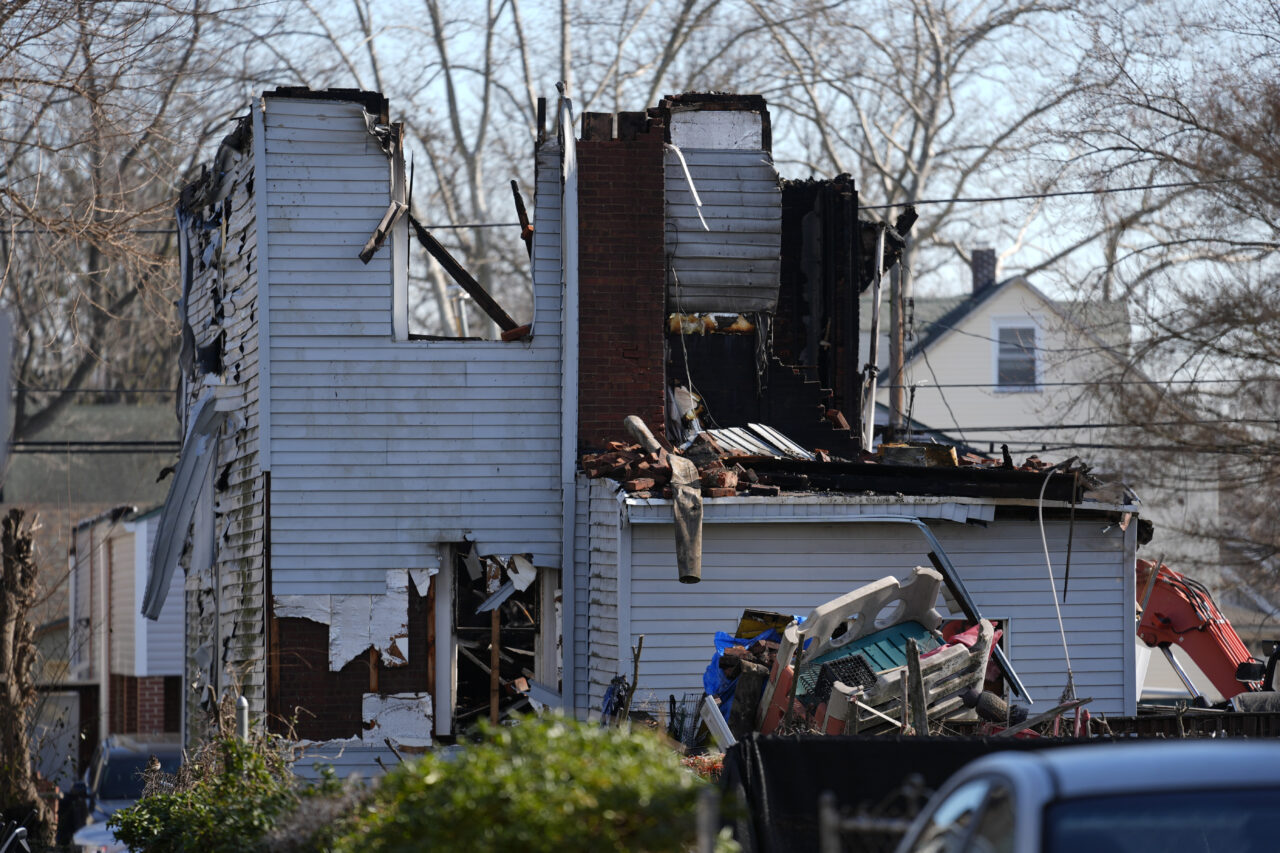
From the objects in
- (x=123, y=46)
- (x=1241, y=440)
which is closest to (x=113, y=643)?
(x=123, y=46)

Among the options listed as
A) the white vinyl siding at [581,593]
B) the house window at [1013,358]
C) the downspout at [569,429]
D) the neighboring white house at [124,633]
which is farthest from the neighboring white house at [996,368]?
the white vinyl siding at [581,593]

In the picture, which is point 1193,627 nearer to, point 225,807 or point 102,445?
point 225,807

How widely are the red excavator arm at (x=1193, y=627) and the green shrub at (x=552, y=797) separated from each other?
12131 millimetres

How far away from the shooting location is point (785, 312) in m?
17.4

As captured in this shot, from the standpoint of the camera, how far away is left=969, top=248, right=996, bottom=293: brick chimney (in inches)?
1422

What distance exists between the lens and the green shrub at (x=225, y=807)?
24.6 ft

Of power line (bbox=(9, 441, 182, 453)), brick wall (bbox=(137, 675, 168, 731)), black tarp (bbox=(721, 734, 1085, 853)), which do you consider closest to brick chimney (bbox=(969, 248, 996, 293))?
power line (bbox=(9, 441, 182, 453))

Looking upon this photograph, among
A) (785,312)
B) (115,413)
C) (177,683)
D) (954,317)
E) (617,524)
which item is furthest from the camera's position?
(115,413)

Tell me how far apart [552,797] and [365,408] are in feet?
31.8

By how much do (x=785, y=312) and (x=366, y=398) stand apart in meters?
5.84

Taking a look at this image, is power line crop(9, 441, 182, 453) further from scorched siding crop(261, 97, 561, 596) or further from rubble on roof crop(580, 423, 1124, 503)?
rubble on roof crop(580, 423, 1124, 503)

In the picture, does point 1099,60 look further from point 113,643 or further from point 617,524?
point 113,643

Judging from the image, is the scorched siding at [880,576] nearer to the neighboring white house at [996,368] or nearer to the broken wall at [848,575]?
the broken wall at [848,575]

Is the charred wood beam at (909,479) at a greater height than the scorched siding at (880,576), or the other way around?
the charred wood beam at (909,479)
